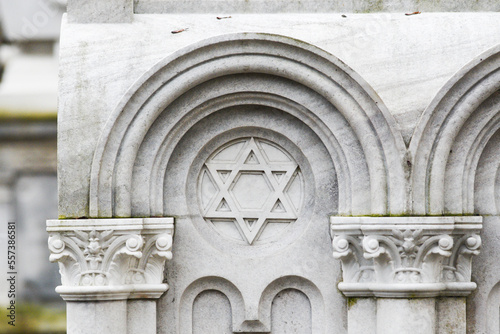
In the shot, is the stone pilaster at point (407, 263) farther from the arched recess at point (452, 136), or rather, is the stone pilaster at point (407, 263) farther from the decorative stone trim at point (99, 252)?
the decorative stone trim at point (99, 252)

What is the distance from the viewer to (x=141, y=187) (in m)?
5.44

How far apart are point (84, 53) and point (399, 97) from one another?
7.29ft

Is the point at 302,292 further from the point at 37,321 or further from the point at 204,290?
the point at 37,321

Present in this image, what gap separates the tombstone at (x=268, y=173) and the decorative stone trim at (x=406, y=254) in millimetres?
11

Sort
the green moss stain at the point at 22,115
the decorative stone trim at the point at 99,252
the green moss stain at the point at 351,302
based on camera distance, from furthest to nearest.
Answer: the green moss stain at the point at 22,115, the green moss stain at the point at 351,302, the decorative stone trim at the point at 99,252

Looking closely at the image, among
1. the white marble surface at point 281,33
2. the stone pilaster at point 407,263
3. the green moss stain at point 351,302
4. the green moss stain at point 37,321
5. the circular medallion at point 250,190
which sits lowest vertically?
the green moss stain at point 37,321

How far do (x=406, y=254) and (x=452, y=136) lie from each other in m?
0.88

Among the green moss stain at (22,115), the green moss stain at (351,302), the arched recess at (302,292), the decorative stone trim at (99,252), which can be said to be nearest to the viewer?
the decorative stone trim at (99,252)

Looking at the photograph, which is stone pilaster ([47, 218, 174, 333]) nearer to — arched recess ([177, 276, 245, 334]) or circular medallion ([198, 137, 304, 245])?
arched recess ([177, 276, 245, 334])

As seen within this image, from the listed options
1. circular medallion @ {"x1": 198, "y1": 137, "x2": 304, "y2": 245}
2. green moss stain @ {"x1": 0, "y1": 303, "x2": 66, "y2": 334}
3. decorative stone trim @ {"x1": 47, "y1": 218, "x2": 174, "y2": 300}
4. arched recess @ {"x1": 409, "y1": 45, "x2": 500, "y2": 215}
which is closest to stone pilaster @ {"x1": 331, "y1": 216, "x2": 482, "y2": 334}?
arched recess @ {"x1": 409, "y1": 45, "x2": 500, "y2": 215}

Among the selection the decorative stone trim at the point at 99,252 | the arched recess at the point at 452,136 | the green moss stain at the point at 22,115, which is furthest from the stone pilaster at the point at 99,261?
the green moss stain at the point at 22,115

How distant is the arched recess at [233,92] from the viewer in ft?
17.5

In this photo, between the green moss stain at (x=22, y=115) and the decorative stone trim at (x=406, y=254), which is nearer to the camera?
the decorative stone trim at (x=406, y=254)

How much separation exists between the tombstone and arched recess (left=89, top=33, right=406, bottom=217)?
0.03ft
